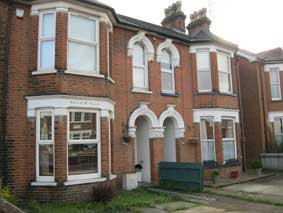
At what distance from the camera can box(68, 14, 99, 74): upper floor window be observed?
10906 mm

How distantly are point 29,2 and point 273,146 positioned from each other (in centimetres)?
1616

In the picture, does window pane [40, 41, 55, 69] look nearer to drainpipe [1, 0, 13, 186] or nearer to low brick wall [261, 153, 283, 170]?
drainpipe [1, 0, 13, 186]

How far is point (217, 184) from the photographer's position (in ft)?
44.0

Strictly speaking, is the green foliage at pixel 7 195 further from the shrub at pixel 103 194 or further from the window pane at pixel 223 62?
the window pane at pixel 223 62

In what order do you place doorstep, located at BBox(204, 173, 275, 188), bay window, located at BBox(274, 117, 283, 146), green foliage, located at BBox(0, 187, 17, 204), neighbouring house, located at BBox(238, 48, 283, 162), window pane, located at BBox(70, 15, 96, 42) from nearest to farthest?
green foliage, located at BBox(0, 187, 17, 204) < window pane, located at BBox(70, 15, 96, 42) < doorstep, located at BBox(204, 173, 275, 188) < neighbouring house, located at BBox(238, 48, 283, 162) < bay window, located at BBox(274, 117, 283, 146)

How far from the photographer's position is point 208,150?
15508mm

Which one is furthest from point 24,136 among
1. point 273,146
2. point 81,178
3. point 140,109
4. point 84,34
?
point 273,146

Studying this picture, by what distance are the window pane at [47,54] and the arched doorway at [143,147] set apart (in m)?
5.20

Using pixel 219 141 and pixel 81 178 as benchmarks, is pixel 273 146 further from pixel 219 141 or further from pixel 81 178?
pixel 81 178

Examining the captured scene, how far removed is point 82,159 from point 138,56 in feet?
18.7

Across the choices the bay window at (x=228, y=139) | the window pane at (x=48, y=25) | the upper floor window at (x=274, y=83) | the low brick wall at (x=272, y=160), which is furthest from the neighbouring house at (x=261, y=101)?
the window pane at (x=48, y=25)

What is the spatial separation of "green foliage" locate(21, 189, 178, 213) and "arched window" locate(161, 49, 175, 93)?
5689 millimetres

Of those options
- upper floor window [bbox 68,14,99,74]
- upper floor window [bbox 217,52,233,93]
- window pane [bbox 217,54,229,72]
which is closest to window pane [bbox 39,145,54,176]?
upper floor window [bbox 68,14,99,74]

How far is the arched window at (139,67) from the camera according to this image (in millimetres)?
14008
